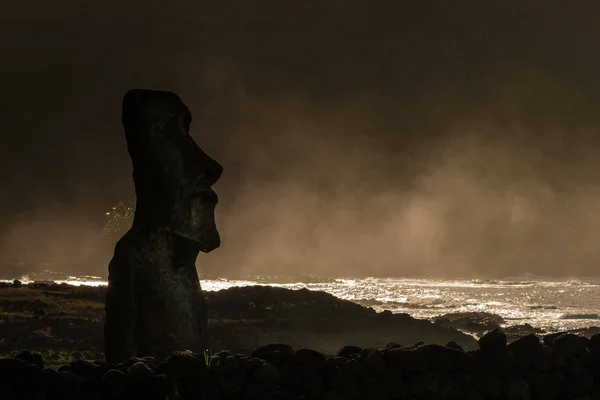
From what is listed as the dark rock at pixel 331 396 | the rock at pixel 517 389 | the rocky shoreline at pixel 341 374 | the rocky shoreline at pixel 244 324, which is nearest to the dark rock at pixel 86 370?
the rocky shoreline at pixel 341 374

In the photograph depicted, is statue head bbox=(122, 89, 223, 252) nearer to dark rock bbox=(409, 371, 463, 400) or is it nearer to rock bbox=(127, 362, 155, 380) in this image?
rock bbox=(127, 362, 155, 380)

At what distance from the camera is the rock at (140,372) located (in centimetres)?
845

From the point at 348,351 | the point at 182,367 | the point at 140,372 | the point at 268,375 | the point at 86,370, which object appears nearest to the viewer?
the point at 140,372

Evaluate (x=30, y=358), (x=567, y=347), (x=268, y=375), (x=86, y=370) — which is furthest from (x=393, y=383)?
(x=30, y=358)

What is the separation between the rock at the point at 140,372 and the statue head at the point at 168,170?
459cm

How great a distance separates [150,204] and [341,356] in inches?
179

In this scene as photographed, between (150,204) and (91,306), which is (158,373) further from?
(91,306)

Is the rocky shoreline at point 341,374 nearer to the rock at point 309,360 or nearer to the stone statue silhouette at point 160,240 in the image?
the rock at point 309,360

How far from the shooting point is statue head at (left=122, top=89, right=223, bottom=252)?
42.5 ft

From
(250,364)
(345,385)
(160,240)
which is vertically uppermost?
(160,240)

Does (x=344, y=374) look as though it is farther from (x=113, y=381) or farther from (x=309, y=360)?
(x=113, y=381)

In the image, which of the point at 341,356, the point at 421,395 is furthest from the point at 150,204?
the point at 421,395

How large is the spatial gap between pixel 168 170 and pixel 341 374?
505cm

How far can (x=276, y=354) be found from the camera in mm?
9273
